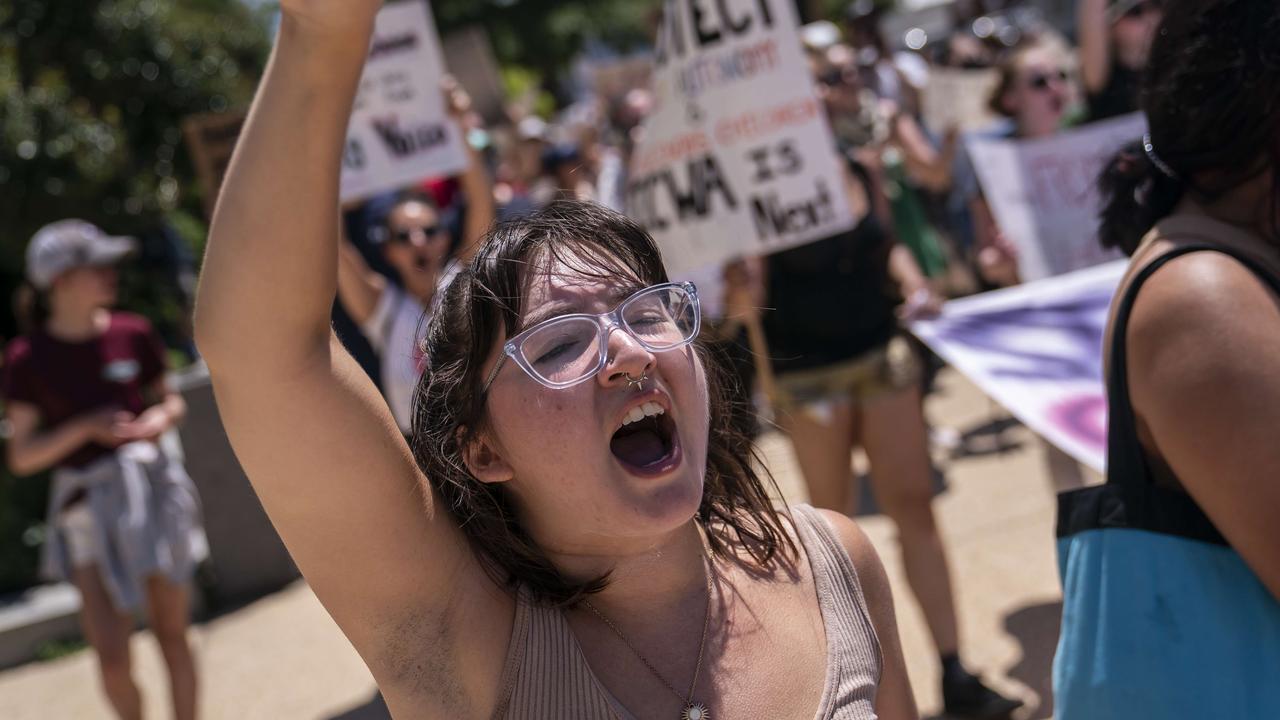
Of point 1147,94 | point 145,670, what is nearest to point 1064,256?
point 1147,94

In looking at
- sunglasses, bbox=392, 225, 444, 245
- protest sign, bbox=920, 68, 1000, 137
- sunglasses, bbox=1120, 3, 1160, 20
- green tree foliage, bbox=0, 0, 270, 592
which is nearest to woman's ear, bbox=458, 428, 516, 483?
sunglasses, bbox=392, 225, 444, 245

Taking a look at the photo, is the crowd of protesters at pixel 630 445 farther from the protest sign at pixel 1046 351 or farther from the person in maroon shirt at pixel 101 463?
the person in maroon shirt at pixel 101 463

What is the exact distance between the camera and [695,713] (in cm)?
144

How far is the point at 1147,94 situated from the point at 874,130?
3537mm

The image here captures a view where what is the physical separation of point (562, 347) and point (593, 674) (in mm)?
404

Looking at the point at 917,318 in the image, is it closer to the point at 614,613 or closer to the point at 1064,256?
Result: the point at 1064,256

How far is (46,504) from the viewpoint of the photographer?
6969mm

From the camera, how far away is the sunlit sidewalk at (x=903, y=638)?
4.35 m

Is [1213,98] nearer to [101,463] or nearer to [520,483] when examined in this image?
[520,483]

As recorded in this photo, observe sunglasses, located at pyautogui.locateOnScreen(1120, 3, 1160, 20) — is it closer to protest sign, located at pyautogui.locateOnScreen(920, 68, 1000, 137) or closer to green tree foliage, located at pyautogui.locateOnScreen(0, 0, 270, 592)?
protest sign, located at pyautogui.locateOnScreen(920, 68, 1000, 137)

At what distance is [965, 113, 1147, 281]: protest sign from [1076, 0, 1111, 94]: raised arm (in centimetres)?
18

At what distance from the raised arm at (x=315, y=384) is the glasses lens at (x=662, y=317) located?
1.11ft

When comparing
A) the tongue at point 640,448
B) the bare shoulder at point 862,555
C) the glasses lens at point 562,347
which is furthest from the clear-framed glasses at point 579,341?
the bare shoulder at point 862,555

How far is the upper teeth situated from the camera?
1450 millimetres
